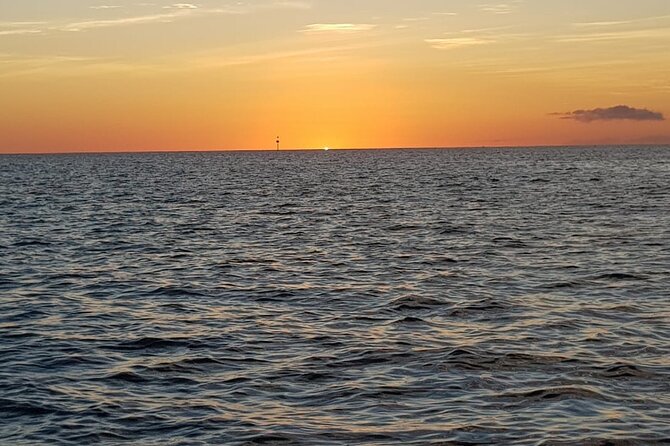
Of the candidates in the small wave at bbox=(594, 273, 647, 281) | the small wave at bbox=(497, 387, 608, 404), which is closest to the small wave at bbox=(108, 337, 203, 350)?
the small wave at bbox=(497, 387, 608, 404)

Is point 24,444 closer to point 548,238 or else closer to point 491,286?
point 491,286

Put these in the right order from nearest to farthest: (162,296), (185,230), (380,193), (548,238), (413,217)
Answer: (162,296), (548,238), (185,230), (413,217), (380,193)

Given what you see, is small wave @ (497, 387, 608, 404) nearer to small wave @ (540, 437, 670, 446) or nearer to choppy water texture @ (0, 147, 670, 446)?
choppy water texture @ (0, 147, 670, 446)

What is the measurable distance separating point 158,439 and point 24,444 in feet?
6.52

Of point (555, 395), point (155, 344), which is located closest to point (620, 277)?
point (555, 395)

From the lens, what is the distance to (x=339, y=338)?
2050 centimetres

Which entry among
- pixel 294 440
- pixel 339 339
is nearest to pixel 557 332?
pixel 339 339

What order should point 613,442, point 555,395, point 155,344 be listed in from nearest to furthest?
point 613,442
point 555,395
point 155,344

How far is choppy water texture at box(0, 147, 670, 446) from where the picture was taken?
14.4 meters

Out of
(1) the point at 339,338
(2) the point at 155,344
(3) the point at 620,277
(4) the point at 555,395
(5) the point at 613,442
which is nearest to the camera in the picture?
(5) the point at 613,442

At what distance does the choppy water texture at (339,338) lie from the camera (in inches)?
566

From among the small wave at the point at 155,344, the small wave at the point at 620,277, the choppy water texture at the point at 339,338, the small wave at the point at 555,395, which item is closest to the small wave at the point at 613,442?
the choppy water texture at the point at 339,338

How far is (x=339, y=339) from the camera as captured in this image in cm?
2041

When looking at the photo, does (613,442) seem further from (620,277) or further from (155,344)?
(620,277)
